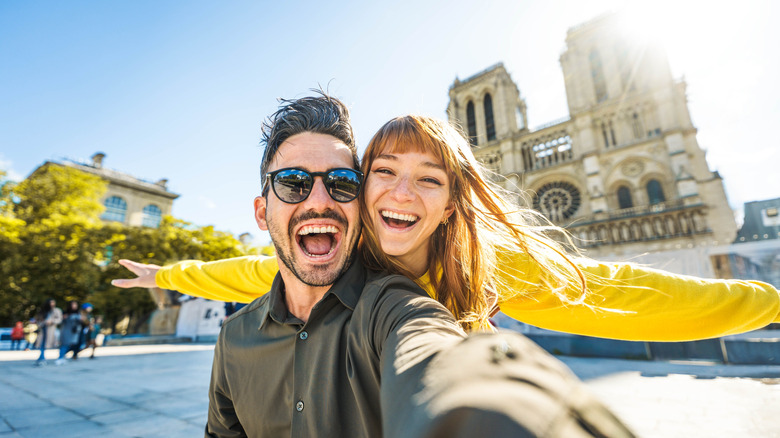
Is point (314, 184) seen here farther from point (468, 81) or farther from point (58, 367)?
point (468, 81)

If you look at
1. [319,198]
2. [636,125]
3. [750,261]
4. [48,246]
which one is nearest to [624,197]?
[636,125]

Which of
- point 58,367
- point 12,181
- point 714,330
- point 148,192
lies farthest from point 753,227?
point 148,192

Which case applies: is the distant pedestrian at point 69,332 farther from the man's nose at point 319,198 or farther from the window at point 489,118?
the window at point 489,118

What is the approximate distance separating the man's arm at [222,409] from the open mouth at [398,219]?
86 cm

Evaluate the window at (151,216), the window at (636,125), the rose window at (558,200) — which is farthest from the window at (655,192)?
the window at (151,216)

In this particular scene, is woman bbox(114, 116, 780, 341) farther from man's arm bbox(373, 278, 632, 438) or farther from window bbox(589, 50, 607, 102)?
window bbox(589, 50, 607, 102)

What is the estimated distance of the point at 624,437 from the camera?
1.27ft

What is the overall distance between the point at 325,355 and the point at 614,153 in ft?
103

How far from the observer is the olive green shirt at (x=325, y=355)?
83 centimetres

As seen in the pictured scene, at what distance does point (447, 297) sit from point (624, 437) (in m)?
1.14

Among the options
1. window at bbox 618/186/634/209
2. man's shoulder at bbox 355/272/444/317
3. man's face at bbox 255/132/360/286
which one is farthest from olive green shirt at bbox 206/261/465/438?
window at bbox 618/186/634/209

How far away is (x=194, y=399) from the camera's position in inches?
183

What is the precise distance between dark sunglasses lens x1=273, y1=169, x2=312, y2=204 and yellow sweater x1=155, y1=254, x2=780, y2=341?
2.13 ft

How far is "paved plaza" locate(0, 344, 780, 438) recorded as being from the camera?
11.1 feet
